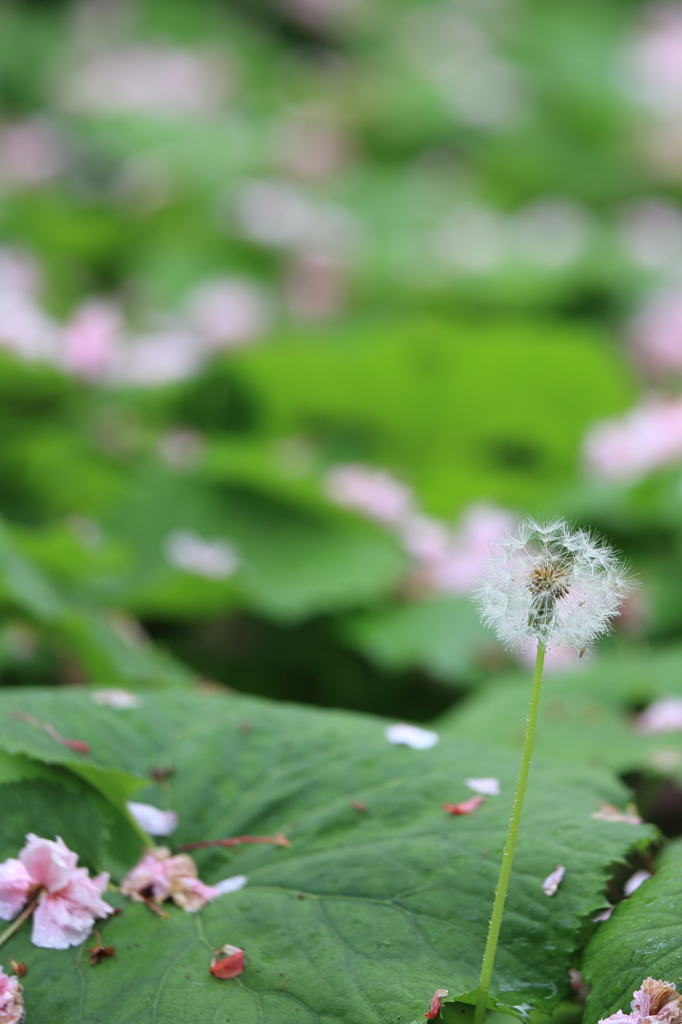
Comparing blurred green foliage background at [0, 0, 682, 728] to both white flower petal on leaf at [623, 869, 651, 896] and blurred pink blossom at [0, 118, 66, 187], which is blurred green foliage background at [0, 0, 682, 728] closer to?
blurred pink blossom at [0, 118, 66, 187]

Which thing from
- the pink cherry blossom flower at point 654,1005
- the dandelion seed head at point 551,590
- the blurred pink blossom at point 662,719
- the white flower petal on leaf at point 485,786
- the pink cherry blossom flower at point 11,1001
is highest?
the blurred pink blossom at point 662,719

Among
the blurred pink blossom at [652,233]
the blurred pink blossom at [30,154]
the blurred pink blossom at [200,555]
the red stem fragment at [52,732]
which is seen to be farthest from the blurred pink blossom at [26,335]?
the blurred pink blossom at [652,233]

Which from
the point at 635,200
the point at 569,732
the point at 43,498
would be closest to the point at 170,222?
the point at 43,498

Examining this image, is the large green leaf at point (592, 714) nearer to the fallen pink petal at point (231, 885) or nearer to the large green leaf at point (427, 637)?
the large green leaf at point (427, 637)

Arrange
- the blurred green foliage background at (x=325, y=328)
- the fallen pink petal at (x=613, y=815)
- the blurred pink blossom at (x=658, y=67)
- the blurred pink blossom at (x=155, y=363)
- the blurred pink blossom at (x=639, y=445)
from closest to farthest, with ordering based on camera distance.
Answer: the fallen pink petal at (x=613, y=815)
the blurred green foliage background at (x=325, y=328)
the blurred pink blossom at (x=639, y=445)
the blurred pink blossom at (x=155, y=363)
the blurred pink blossom at (x=658, y=67)

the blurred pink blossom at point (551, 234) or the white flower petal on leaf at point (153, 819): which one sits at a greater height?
the blurred pink blossom at point (551, 234)

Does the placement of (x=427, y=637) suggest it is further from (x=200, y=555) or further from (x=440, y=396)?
(x=440, y=396)
